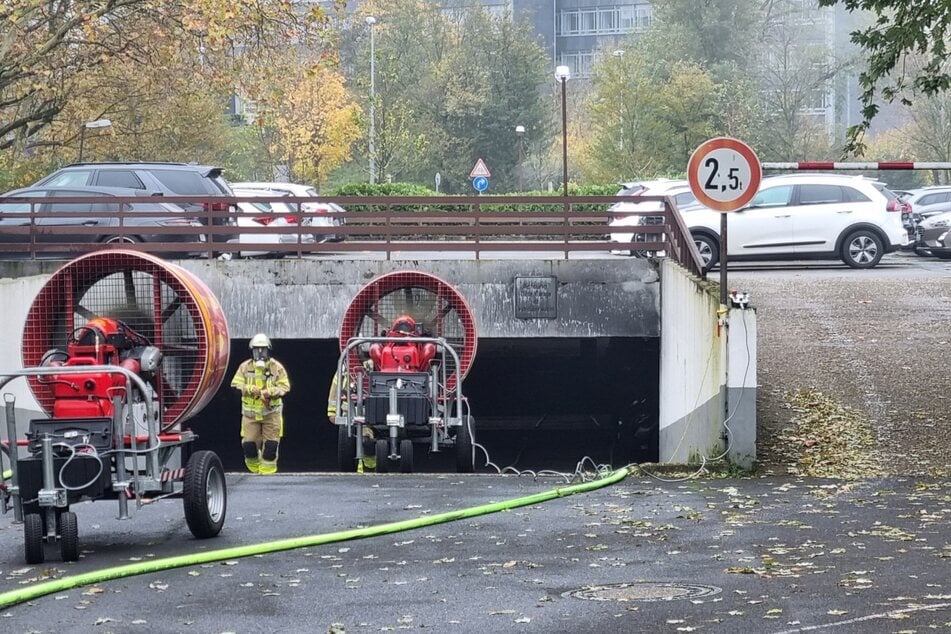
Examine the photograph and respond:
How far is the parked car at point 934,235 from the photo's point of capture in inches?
1166

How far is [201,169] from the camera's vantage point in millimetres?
24969

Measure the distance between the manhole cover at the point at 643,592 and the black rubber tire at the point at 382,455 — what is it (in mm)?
7222

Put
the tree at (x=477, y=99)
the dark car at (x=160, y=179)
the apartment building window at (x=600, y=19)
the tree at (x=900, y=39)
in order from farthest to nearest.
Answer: the apartment building window at (x=600, y=19)
the tree at (x=477, y=99)
the dark car at (x=160, y=179)
the tree at (x=900, y=39)

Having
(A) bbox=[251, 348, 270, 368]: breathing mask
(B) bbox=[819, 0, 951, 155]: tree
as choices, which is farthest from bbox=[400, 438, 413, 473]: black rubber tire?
(B) bbox=[819, 0, 951, 155]: tree

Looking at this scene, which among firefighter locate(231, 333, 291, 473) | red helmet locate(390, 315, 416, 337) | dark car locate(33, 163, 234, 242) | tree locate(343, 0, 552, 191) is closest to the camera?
red helmet locate(390, 315, 416, 337)

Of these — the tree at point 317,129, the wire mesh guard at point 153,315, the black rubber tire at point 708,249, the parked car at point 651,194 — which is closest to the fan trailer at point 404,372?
the wire mesh guard at point 153,315

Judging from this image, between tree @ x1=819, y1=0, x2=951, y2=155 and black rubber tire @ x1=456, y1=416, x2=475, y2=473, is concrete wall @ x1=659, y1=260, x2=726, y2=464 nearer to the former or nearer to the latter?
black rubber tire @ x1=456, y1=416, x2=475, y2=473

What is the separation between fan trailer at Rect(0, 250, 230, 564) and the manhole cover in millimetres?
3051

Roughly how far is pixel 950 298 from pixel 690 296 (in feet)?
20.9

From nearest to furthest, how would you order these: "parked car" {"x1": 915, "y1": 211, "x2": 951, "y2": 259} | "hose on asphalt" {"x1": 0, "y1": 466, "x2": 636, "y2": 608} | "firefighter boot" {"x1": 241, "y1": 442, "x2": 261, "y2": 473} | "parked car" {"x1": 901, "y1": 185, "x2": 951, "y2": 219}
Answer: "hose on asphalt" {"x1": 0, "y1": 466, "x2": 636, "y2": 608} < "firefighter boot" {"x1": 241, "y1": 442, "x2": 261, "y2": 473} < "parked car" {"x1": 915, "y1": 211, "x2": 951, "y2": 259} < "parked car" {"x1": 901, "y1": 185, "x2": 951, "y2": 219}

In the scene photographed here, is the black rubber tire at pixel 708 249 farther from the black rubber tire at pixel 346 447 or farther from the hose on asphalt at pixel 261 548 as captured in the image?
the hose on asphalt at pixel 261 548

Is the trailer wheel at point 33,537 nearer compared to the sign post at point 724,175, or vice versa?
the trailer wheel at point 33,537

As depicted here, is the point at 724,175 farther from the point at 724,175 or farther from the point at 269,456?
the point at 269,456

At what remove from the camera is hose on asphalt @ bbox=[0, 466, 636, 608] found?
8.17 meters
